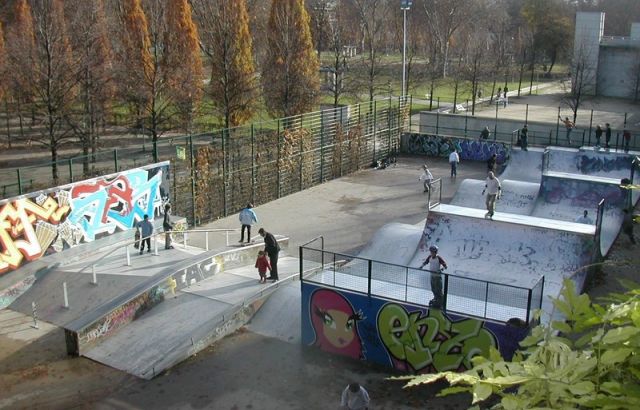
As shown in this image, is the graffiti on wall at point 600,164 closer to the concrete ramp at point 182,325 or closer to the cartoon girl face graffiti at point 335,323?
the concrete ramp at point 182,325

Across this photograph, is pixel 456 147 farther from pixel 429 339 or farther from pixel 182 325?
pixel 182 325

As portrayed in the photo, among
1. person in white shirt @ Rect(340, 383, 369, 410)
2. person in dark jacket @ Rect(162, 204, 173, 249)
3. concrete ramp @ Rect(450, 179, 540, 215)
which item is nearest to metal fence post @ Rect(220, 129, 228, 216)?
person in dark jacket @ Rect(162, 204, 173, 249)

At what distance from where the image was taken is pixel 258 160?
86.2 feet

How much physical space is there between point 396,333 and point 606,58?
5564cm

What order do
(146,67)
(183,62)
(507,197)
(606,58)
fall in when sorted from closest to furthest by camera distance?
(507,197)
(146,67)
(183,62)
(606,58)

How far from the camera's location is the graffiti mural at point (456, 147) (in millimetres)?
34656

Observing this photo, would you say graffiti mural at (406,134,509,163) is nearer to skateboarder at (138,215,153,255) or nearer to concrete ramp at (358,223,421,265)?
concrete ramp at (358,223,421,265)

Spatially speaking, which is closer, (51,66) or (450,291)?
(450,291)

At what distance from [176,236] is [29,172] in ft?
39.7

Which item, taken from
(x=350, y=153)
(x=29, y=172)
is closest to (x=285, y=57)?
(x=350, y=153)

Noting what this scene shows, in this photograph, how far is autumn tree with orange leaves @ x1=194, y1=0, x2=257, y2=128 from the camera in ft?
114

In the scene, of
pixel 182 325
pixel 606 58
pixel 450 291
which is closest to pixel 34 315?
pixel 182 325

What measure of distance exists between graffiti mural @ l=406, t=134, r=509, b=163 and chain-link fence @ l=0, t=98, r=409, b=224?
1147 mm

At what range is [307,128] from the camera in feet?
95.2
